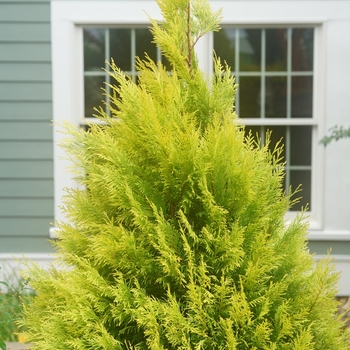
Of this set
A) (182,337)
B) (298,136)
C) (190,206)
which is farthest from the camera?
(298,136)

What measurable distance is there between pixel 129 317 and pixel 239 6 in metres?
3.98

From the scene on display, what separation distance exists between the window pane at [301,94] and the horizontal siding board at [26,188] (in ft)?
9.07

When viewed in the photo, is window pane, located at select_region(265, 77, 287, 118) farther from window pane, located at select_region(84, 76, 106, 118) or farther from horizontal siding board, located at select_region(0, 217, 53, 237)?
horizontal siding board, located at select_region(0, 217, 53, 237)

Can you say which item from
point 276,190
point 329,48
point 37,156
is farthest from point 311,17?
point 276,190

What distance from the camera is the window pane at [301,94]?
4598mm

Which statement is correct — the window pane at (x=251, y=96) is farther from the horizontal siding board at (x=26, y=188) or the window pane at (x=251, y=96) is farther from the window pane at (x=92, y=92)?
the horizontal siding board at (x=26, y=188)

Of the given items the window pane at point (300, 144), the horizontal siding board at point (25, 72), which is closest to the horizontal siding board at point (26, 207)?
the horizontal siding board at point (25, 72)

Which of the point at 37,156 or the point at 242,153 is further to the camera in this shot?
the point at 37,156

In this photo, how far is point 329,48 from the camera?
14.3 ft

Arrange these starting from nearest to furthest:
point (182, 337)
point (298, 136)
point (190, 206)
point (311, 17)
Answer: point (182, 337)
point (190, 206)
point (311, 17)
point (298, 136)

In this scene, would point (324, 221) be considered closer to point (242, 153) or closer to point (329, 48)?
point (329, 48)

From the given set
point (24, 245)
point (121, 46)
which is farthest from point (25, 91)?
point (24, 245)

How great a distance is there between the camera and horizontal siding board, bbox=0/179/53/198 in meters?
4.59

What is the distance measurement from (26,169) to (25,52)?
123cm
